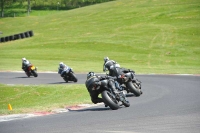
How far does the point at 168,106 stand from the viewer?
1427 cm

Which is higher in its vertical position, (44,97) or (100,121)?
(100,121)

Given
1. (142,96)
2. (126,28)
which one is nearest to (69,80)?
(142,96)

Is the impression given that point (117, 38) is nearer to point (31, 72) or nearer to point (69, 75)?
point (31, 72)

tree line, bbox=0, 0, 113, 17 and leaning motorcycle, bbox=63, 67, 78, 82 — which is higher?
leaning motorcycle, bbox=63, 67, 78, 82

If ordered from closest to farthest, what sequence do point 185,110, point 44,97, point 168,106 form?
1. point 185,110
2. point 168,106
3. point 44,97

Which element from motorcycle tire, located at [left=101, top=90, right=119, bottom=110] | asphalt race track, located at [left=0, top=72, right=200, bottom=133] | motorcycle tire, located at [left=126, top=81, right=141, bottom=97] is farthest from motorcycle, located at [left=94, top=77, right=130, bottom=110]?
motorcycle tire, located at [left=126, top=81, right=141, bottom=97]

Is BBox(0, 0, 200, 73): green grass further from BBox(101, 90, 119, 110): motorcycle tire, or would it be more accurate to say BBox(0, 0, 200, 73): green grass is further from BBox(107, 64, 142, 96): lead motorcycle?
BBox(101, 90, 119, 110): motorcycle tire

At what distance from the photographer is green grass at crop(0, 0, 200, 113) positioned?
144ft

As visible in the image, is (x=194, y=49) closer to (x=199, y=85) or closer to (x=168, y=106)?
(x=199, y=85)

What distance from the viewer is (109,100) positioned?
1382 centimetres

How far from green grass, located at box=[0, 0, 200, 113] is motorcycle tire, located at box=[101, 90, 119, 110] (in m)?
20.3

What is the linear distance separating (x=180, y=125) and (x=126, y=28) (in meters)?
54.8

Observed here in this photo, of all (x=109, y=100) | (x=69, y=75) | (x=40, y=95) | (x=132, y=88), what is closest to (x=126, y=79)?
(x=132, y=88)

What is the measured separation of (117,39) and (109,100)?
44.5 meters
